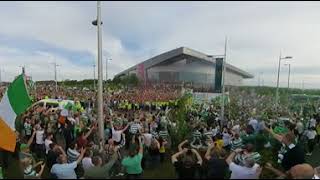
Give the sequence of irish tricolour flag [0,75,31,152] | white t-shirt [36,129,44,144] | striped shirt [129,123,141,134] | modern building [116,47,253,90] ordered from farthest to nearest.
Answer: modern building [116,47,253,90] → striped shirt [129,123,141,134] → white t-shirt [36,129,44,144] → irish tricolour flag [0,75,31,152]

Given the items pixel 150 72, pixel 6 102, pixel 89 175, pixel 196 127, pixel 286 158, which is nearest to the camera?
pixel 89 175

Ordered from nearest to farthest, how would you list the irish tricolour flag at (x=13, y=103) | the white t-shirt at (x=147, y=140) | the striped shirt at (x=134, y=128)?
the irish tricolour flag at (x=13, y=103) → the white t-shirt at (x=147, y=140) → the striped shirt at (x=134, y=128)

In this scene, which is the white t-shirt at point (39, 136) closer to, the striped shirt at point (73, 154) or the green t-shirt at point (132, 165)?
the striped shirt at point (73, 154)

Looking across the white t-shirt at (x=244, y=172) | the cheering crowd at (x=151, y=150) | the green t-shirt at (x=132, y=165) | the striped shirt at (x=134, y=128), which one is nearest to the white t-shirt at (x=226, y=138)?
the cheering crowd at (x=151, y=150)

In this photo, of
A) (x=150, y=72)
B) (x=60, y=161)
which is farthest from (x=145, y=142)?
(x=150, y=72)

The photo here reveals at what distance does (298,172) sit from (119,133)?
7011 millimetres

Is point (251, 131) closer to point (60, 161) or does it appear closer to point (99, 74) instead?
point (99, 74)

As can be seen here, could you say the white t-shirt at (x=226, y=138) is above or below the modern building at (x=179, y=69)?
below

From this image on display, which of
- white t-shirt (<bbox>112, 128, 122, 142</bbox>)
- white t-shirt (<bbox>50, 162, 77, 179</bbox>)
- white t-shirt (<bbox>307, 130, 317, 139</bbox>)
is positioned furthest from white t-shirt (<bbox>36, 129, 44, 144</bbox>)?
white t-shirt (<bbox>307, 130, 317, 139</bbox>)

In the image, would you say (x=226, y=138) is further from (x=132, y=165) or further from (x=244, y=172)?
(x=244, y=172)

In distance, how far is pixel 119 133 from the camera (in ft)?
36.9

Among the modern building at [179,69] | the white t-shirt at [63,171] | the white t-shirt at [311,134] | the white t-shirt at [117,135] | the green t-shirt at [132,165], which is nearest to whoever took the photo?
the white t-shirt at [63,171]

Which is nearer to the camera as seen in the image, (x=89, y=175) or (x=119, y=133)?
(x=89, y=175)

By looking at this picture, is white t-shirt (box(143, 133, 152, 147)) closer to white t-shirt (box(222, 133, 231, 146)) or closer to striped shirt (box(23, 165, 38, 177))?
white t-shirt (box(222, 133, 231, 146))
